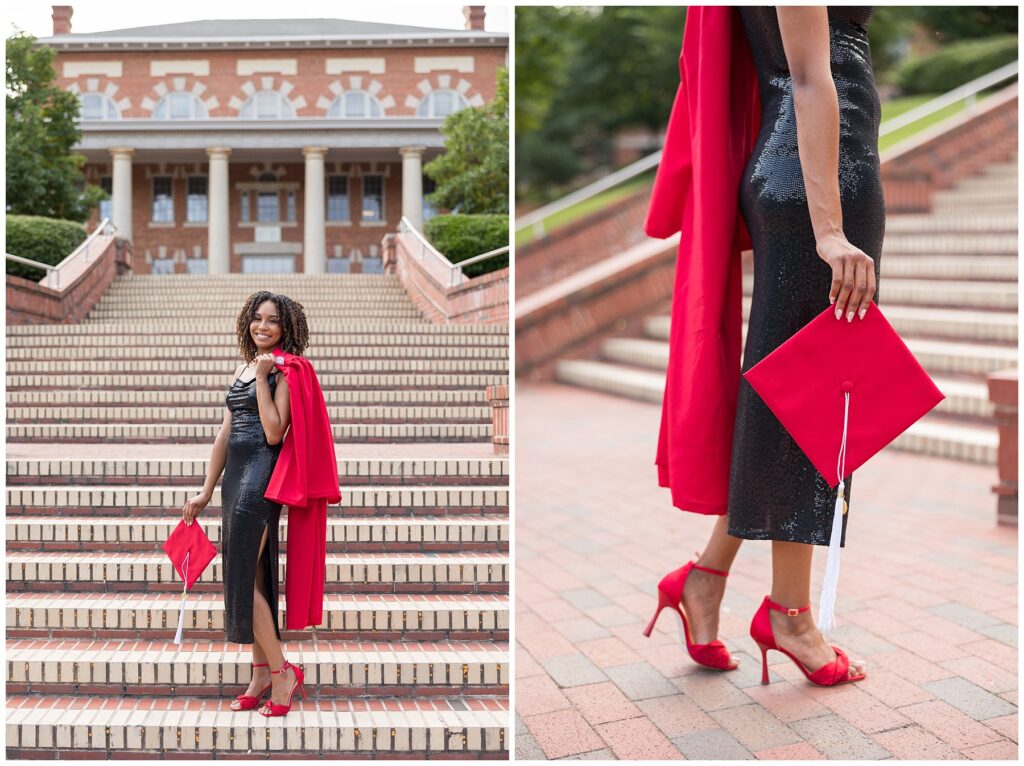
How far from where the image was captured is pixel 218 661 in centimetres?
341

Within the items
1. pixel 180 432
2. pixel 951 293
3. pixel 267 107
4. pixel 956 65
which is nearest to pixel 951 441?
pixel 951 293

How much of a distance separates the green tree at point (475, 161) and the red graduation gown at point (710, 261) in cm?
66

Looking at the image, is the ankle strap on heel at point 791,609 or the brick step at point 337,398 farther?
the brick step at point 337,398

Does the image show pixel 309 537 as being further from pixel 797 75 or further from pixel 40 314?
pixel 797 75

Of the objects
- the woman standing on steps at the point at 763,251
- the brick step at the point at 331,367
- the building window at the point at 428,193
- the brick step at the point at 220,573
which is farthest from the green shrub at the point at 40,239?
the woman standing on steps at the point at 763,251

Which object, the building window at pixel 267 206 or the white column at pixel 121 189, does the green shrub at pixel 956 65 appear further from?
the white column at pixel 121 189

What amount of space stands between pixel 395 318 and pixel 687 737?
176 inches

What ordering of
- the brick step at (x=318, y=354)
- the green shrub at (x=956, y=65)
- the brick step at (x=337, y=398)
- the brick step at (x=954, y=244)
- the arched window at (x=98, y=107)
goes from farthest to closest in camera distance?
the green shrub at (x=956, y=65)
the brick step at (x=954, y=244)
the brick step at (x=318, y=354)
the brick step at (x=337, y=398)
the arched window at (x=98, y=107)

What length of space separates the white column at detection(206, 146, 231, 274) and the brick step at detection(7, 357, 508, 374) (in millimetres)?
956

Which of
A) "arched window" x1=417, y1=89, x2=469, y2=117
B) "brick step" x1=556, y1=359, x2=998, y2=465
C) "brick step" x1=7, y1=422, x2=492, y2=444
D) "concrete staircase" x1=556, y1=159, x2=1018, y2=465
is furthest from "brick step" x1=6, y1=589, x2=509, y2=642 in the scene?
"concrete staircase" x1=556, y1=159, x2=1018, y2=465

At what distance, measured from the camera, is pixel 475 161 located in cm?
351

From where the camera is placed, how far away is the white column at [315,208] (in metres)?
4.27

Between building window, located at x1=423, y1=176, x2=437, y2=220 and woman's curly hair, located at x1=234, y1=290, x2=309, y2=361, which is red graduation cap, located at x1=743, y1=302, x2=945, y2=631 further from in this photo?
building window, located at x1=423, y1=176, x2=437, y2=220

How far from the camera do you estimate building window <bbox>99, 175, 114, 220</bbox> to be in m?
3.28
